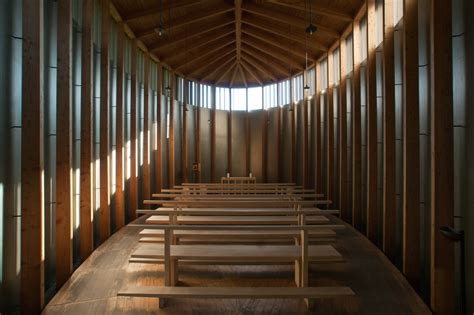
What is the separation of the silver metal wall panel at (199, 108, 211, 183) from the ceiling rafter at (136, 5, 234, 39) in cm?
475

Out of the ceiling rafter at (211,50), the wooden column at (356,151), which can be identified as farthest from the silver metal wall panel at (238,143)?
the wooden column at (356,151)

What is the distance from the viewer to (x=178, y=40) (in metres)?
8.77

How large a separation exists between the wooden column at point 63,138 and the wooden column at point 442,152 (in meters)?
4.69

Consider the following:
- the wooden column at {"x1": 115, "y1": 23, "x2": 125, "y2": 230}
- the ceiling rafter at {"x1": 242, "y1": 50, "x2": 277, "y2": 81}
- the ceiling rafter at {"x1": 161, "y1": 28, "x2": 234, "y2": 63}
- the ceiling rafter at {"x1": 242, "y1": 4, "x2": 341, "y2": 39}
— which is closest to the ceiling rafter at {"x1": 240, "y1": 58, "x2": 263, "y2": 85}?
the ceiling rafter at {"x1": 242, "y1": 50, "x2": 277, "y2": 81}

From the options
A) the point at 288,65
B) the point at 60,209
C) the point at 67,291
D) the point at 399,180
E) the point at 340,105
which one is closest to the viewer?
the point at 67,291

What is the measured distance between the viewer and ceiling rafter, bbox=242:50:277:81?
11499 mm

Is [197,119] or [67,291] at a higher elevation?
[197,119]

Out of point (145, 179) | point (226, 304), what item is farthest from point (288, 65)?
point (226, 304)

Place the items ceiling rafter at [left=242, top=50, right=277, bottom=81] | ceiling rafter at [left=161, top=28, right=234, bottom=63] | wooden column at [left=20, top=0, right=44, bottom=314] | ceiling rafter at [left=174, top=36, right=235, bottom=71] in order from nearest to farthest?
1. wooden column at [left=20, top=0, right=44, bottom=314]
2. ceiling rafter at [left=161, top=28, right=234, bottom=63]
3. ceiling rafter at [left=174, top=36, right=235, bottom=71]
4. ceiling rafter at [left=242, top=50, right=277, bottom=81]

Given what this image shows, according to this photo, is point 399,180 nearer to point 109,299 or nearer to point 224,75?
point 109,299

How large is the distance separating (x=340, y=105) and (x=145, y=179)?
564cm

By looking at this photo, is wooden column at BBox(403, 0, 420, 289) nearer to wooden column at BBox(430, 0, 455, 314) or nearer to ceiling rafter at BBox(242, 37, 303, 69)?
wooden column at BBox(430, 0, 455, 314)

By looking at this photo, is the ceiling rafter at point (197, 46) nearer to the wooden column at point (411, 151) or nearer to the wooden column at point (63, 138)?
the wooden column at point (63, 138)

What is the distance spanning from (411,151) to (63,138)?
4.85 m
